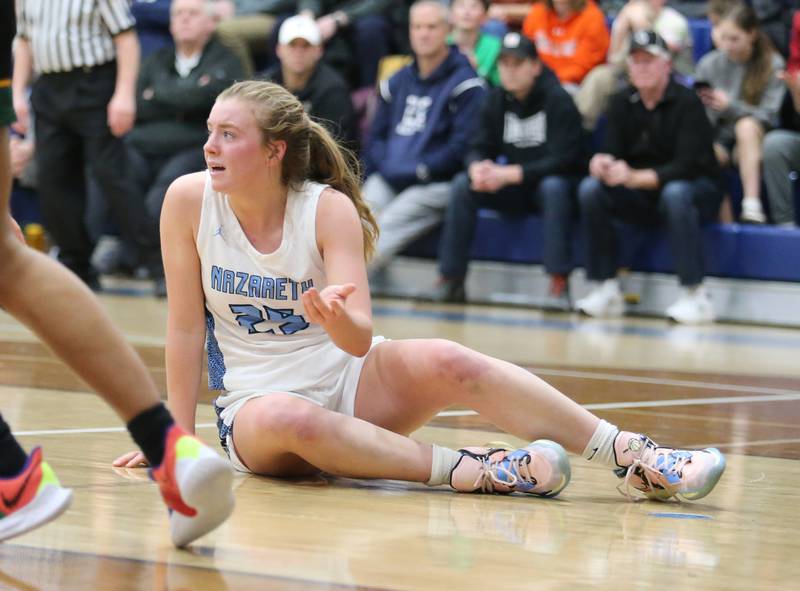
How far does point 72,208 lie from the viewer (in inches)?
344

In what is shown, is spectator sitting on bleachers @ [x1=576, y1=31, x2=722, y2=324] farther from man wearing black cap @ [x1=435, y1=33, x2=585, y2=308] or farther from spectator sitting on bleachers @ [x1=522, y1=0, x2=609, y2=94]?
spectator sitting on bleachers @ [x1=522, y1=0, x2=609, y2=94]

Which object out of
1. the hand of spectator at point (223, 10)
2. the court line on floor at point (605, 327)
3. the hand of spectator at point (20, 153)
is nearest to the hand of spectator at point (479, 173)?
the court line on floor at point (605, 327)

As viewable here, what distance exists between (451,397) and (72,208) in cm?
609

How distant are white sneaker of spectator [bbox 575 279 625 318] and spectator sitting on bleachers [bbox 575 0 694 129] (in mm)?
1104

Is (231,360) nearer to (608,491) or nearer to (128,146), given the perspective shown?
(608,491)

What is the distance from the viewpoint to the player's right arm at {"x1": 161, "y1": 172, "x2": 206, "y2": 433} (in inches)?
121

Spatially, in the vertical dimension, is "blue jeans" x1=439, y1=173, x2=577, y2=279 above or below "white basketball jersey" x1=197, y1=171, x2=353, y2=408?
below

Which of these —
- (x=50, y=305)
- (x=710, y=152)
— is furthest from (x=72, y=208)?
(x=50, y=305)

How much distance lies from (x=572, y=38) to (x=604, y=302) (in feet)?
6.22

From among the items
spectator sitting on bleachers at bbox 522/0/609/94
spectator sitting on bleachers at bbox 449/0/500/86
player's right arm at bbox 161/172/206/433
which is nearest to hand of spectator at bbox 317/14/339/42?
spectator sitting on bleachers at bbox 449/0/500/86

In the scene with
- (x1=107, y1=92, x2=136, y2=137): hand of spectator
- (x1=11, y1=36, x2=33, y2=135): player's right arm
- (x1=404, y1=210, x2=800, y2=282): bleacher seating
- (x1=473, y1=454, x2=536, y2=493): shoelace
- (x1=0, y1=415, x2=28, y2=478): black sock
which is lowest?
(x1=404, y1=210, x2=800, y2=282): bleacher seating

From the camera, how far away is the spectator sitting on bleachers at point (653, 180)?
8055 mm

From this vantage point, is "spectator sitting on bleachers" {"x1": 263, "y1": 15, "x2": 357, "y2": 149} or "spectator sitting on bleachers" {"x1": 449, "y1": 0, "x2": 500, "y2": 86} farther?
"spectator sitting on bleachers" {"x1": 449, "y1": 0, "x2": 500, "y2": 86}

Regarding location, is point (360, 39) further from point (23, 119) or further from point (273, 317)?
point (273, 317)
